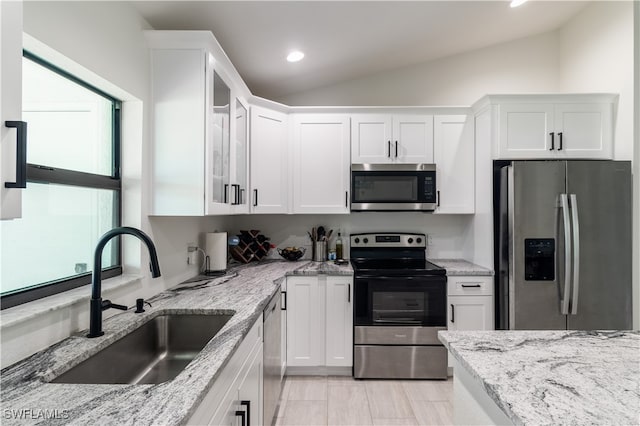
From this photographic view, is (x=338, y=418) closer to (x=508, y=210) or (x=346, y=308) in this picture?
(x=346, y=308)

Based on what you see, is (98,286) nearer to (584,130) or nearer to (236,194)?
(236,194)

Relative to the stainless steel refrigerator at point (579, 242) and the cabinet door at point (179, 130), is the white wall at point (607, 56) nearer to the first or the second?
the stainless steel refrigerator at point (579, 242)

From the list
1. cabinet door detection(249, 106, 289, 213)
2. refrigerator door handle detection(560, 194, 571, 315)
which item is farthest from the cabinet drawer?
cabinet door detection(249, 106, 289, 213)

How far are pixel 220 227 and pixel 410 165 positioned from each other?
1.86 metres

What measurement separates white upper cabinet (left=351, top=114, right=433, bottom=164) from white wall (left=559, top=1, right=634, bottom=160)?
1378mm

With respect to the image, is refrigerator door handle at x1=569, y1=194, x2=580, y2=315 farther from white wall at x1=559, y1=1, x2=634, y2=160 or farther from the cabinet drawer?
white wall at x1=559, y1=1, x2=634, y2=160

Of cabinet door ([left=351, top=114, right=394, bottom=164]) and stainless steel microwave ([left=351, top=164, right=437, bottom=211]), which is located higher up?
cabinet door ([left=351, top=114, right=394, bottom=164])

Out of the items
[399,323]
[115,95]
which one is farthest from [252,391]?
[115,95]

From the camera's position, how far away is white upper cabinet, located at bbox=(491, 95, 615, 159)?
265cm

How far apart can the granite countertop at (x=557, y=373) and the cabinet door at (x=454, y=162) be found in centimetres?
183

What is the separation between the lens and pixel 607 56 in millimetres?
2645

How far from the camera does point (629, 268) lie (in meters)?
2.40

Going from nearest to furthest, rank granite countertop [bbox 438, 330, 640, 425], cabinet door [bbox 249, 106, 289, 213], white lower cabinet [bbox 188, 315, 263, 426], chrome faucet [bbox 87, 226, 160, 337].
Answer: granite countertop [bbox 438, 330, 640, 425] → white lower cabinet [bbox 188, 315, 263, 426] → chrome faucet [bbox 87, 226, 160, 337] → cabinet door [bbox 249, 106, 289, 213]

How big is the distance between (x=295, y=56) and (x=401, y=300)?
2146 mm
